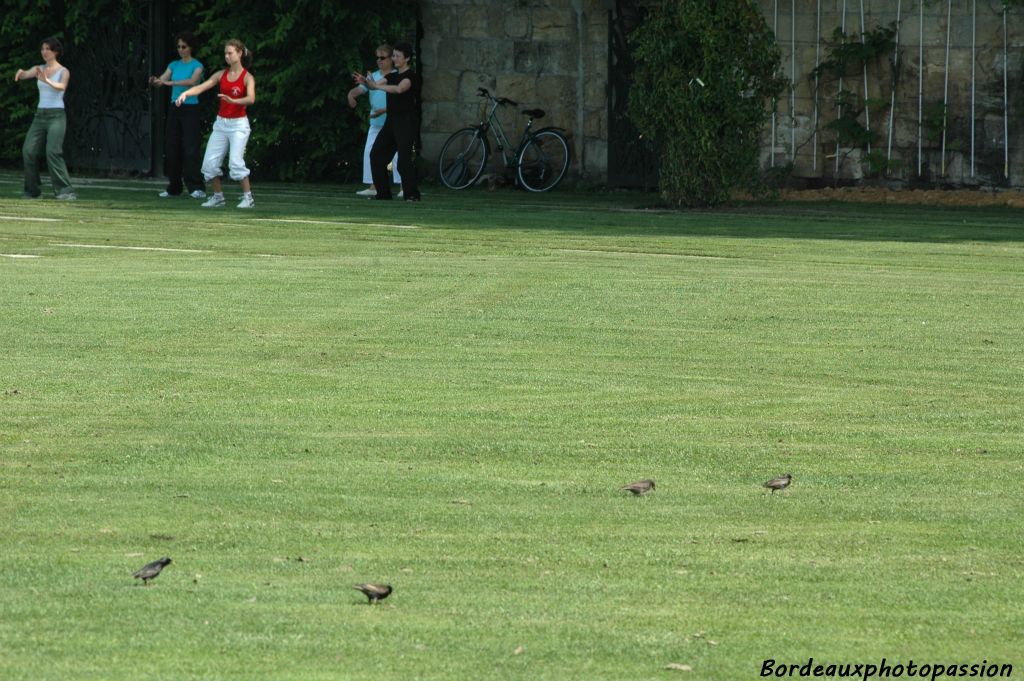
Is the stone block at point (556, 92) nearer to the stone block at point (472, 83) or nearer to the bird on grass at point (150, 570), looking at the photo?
the stone block at point (472, 83)

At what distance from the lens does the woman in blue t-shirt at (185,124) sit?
22.3 metres

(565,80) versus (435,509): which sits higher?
(565,80)

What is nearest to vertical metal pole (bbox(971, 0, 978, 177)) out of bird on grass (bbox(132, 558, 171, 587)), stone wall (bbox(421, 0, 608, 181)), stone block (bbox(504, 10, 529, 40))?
stone wall (bbox(421, 0, 608, 181))

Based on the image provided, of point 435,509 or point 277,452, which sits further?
point 277,452

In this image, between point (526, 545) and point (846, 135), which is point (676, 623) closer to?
point (526, 545)

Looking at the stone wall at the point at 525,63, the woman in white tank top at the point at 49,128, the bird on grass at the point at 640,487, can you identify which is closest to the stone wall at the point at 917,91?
the stone wall at the point at 525,63

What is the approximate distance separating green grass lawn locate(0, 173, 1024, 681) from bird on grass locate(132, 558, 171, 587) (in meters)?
0.07

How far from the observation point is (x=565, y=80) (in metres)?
27.1

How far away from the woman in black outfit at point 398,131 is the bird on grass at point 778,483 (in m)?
16.3

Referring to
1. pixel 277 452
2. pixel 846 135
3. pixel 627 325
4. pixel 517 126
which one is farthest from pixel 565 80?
pixel 277 452

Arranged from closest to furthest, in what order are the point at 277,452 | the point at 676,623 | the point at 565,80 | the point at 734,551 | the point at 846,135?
1. the point at 676,623
2. the point at 734,551
3. the point at 277,452
4. the point at 846,135
5. the point at 565,80

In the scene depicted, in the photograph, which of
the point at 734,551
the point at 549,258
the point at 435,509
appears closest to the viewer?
the point at 734,551

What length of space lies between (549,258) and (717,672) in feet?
35.5

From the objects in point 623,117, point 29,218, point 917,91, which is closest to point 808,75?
point 917,91
